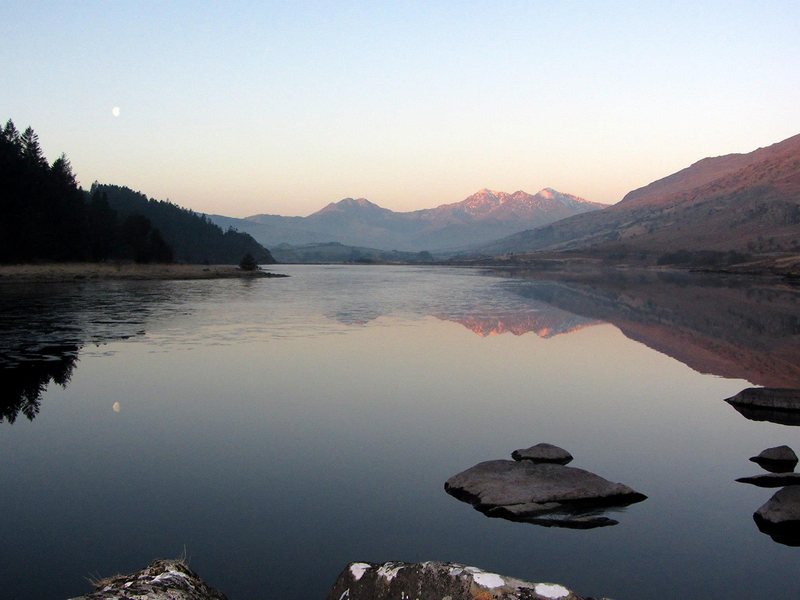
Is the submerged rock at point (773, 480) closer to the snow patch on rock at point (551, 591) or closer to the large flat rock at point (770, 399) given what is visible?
the large flat rock at point (770, 399)

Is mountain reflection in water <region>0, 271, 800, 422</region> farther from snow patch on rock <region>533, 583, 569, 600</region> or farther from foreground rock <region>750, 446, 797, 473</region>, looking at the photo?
snow patch on rock <region>533, 583, 569, 600</region>

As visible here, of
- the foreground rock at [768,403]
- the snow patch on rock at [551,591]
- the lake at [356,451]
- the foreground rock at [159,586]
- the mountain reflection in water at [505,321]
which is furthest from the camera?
the mountain reflection in water at [505,321]

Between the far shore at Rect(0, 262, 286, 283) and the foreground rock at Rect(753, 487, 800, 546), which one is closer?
the foreground rock at Rect(753, 487, 800, 546)

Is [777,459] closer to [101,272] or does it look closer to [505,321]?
[505,321]

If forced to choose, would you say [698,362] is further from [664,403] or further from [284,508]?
[284,508]

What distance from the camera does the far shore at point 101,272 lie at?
114 meters

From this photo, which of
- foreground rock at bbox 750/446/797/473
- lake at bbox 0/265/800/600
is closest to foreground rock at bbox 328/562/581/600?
lake at bbox 0/265/800/600

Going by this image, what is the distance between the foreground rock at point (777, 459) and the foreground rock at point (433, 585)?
17.7 meters

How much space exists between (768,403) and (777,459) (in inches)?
354

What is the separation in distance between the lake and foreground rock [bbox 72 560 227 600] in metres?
4.15

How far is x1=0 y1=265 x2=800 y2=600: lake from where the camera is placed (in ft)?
46.0

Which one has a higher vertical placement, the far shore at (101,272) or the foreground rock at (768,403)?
the far shore at (101,272)

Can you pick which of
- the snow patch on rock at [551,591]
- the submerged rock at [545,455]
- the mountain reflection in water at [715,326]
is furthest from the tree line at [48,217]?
the snow patch on rock at [551,591]

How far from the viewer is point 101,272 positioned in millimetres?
134250
